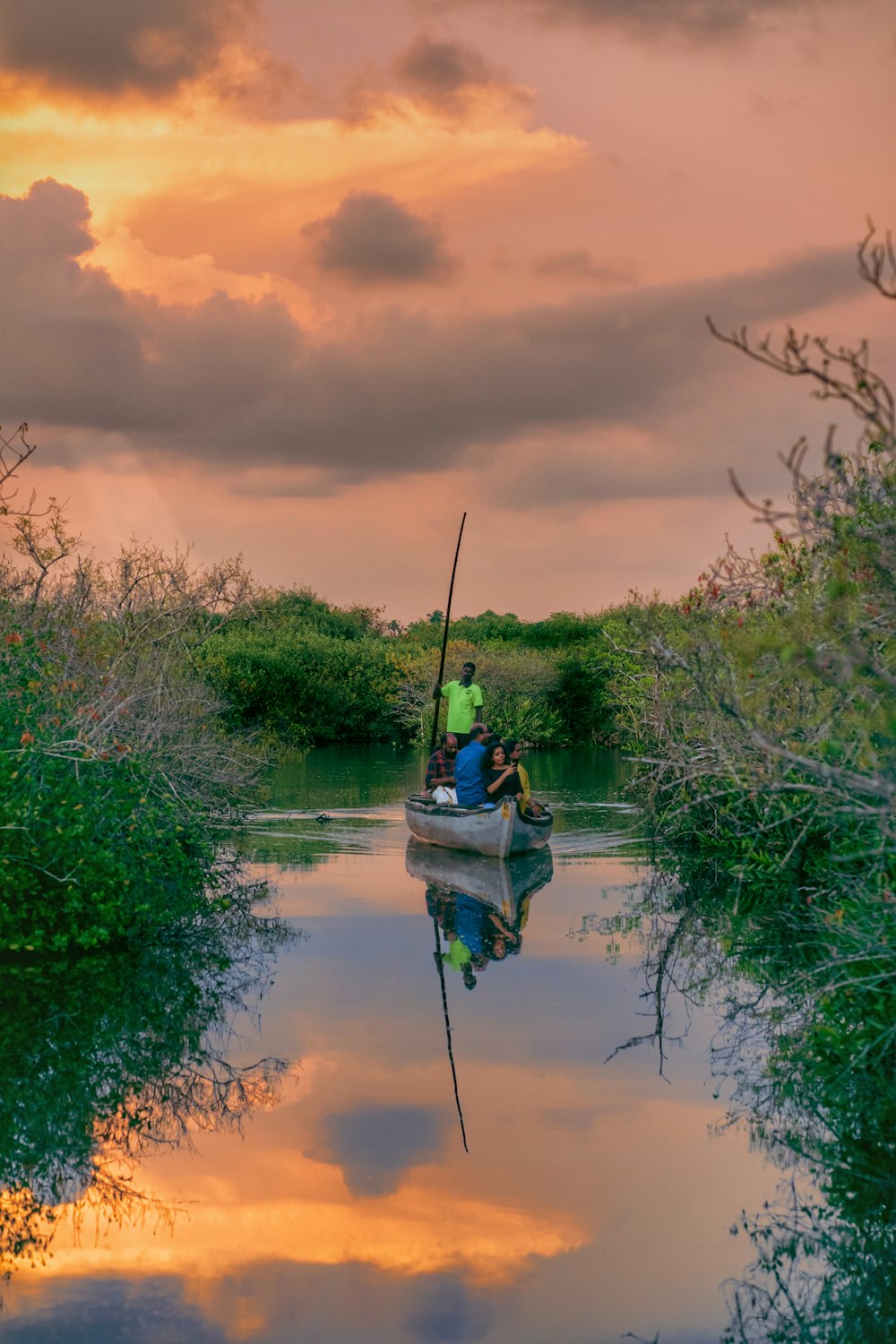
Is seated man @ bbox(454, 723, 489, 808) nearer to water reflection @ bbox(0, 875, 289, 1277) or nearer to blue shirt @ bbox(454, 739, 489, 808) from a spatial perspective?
blue shirt @ bbox(454, 739, 489, 808)

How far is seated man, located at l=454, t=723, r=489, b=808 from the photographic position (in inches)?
817

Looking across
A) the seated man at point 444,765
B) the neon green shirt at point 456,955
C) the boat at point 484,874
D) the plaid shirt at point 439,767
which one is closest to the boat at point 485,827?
the boat at point 484,874

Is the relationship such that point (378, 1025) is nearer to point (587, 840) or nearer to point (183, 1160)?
point (183, 1160)

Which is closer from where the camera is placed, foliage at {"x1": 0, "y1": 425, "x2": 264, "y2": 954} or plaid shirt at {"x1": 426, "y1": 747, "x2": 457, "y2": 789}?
foliage at {"x1": 0, "y1": 425, "x2": 264, "y2": 954}

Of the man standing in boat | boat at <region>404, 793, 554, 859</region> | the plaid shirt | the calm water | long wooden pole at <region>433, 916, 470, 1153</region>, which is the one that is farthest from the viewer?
the man standing in boat

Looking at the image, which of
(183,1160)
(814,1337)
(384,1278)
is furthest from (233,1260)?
(814,1337)

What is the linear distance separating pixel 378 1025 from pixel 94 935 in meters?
3.00

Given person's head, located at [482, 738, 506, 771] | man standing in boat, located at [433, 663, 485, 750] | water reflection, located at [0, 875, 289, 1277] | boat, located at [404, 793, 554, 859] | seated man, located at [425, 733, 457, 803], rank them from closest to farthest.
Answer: water reflection, located at [0, 875, 289, 1277], boat, located at [404, 793, 554, 859], person's head, located at [482, 738, 506, 771], seated man, located at [425, 733, 457, 803], man standing in boat, located at [433, 663, 485, 750]

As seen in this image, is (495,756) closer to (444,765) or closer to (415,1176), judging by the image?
(444,765)

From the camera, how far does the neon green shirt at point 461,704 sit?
77.6 feet

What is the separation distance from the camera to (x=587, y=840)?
2358 cm

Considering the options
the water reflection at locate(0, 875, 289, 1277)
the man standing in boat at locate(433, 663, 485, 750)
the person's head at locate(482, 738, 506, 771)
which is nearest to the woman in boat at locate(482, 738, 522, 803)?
the person's head at locate(482, 738, 506, 771)

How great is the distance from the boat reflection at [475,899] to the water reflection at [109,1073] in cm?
184

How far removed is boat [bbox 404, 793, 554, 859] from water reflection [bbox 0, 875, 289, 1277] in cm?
659
